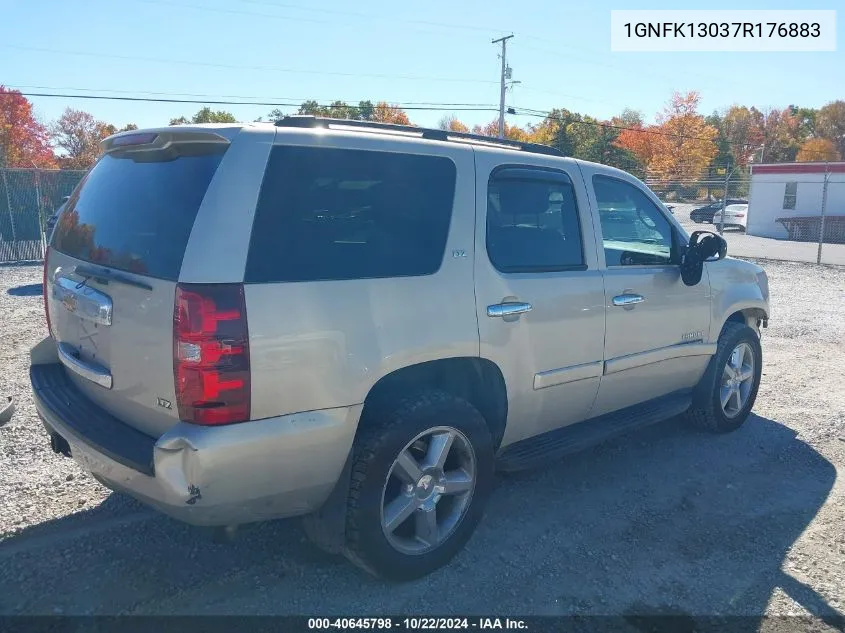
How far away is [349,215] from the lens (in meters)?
2.84

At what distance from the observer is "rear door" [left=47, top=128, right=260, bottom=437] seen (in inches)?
99.7

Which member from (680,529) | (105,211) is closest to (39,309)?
(105,211)

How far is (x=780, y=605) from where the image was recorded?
302 centimetres

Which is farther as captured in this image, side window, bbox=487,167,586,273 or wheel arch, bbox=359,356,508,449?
side window, bbox=487,167,586,273

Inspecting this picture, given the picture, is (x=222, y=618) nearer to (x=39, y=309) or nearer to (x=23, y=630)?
(x=23, y=630)

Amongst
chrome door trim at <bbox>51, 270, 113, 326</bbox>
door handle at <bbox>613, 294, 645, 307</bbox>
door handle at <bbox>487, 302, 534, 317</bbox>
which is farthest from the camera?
door handle at <bbox>613, 294, 645, 307</bbox>

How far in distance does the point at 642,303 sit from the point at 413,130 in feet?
5.91

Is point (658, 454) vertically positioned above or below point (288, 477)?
below

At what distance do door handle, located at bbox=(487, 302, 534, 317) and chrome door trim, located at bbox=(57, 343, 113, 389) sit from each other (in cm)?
171

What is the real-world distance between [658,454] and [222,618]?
126 inches

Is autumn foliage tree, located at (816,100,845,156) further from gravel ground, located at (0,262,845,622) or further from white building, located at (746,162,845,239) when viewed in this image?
gravel ground, located at (0,262,845,622)

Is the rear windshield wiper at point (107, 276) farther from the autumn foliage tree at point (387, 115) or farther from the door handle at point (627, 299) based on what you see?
Answer: the autumn foliage tree at point (387, 115)

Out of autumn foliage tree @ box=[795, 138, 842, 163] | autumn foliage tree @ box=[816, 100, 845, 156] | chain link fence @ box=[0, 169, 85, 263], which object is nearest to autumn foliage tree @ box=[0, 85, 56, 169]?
chain link fence @ box=[0, 169, 85, 263]

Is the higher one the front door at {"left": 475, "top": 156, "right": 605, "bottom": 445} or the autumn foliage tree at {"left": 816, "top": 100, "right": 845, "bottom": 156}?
the autumn foliage tree at {"left": 816, "top": 100, "right": 845, "bottom": 156}
